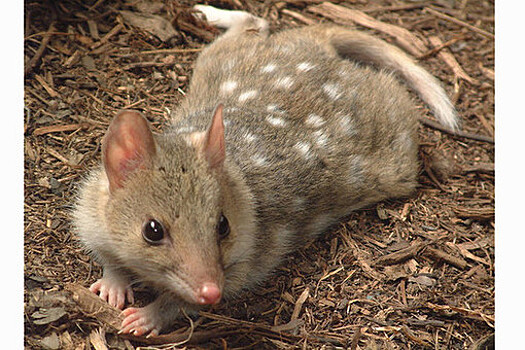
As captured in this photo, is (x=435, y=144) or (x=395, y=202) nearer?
(x=395, y=202)

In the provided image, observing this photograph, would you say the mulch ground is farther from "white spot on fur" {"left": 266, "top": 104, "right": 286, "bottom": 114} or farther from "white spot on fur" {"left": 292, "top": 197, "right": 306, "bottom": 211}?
"white spot on fur" {"left": 266, "top": 104, "right": 286, "bottom": 114}

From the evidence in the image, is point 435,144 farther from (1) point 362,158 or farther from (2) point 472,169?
(1) point 362,158

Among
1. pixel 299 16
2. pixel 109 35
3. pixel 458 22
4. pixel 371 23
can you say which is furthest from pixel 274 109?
pixel 458 22

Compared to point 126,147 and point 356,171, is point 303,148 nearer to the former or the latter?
point 356,171

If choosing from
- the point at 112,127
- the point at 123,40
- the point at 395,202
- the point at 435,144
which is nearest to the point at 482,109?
the point at 435,144

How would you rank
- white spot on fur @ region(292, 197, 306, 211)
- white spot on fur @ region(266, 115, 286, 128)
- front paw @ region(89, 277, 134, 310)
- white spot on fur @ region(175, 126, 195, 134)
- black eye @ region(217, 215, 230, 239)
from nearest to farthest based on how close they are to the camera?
black eye @ region(217, 215, 230, 239) < front paw @ region(89, 277, 134, 310) < white spot on fur @ region(175, 126, 195, 134) < white spot on fur @ region(292, 197, 306, 211) < white spot on fur @ region(266, 115, 286, 128)

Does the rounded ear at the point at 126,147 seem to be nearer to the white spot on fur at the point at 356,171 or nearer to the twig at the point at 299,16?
the white spot on fur at the point at 356,171

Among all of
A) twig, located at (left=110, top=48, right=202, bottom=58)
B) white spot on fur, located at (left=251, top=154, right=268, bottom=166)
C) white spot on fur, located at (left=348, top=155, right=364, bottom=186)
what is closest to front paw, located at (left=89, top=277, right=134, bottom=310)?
white spot on fur, located at (left=251, top=154, right=268, bottom=166)
